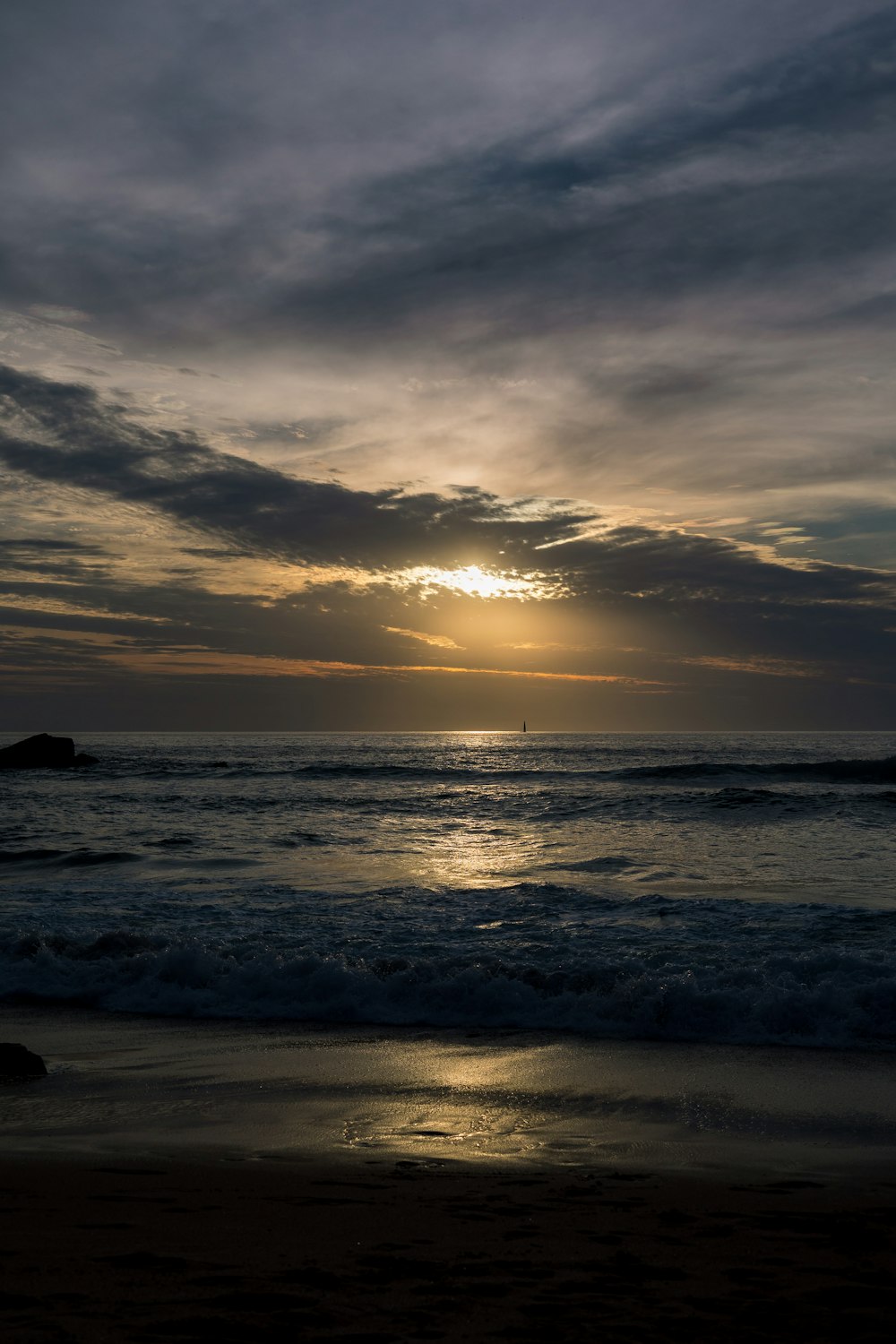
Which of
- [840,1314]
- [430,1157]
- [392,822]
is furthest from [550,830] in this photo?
[840,1314]

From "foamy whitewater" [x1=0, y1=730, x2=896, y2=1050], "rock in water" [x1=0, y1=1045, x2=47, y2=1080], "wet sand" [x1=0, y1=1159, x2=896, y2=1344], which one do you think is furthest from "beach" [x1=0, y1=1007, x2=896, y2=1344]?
"foamy whitewater" [x1=0, y1=730, x2=896, y2=1050]

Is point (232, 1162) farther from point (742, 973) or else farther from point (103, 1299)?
point (742, 973)

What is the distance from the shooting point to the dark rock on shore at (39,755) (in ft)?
179

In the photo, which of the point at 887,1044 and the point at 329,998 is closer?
the point at 887,1044

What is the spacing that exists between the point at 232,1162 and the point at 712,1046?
507 centimetres

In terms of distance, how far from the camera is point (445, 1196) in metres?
5.29

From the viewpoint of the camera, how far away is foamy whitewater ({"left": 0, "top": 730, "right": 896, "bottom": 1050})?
10078 mm

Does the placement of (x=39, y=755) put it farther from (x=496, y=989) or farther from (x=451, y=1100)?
(x=451, y=1100)

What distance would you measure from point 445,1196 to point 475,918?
28.6 feet

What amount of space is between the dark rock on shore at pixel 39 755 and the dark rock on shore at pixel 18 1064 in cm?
5078

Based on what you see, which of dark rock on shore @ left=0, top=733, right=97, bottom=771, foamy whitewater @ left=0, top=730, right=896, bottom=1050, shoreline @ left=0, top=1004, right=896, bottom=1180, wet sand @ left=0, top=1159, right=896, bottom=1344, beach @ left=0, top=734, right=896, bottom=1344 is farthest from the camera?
Answer: dark rock on shore @ left=0, top=733, right=97, bottom=771

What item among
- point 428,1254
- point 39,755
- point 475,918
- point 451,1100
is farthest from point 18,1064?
point 39,755

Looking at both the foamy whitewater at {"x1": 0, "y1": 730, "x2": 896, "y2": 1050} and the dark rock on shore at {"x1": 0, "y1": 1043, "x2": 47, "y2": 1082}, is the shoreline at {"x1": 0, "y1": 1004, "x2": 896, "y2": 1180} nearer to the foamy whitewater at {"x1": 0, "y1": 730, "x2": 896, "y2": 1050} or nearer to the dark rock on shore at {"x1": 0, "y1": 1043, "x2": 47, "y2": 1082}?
the dark rock on shore at {"x1": 0, "y1": 1043, "x2": 47, "y2": 1082}

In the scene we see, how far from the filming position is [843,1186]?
5.50m
